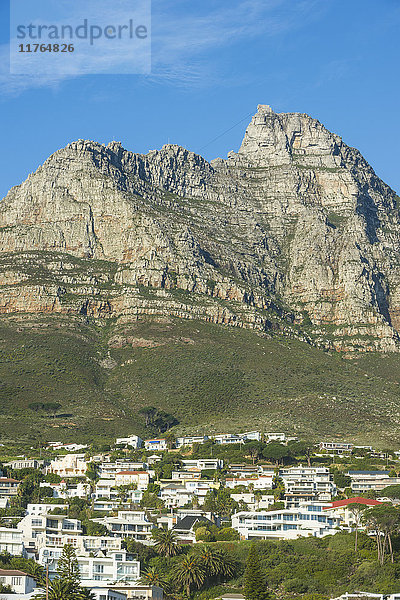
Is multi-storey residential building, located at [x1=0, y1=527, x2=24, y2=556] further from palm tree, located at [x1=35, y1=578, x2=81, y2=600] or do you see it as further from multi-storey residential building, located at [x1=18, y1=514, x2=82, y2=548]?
palm tree, located at [x1=35, y1=578, x2=81, y2=600]

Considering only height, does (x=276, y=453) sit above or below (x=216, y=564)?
above

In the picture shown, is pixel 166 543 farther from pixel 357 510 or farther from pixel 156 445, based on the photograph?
pixel 156 445

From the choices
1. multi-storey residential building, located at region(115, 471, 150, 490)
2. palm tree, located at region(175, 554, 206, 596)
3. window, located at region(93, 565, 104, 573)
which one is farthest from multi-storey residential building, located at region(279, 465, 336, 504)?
window, located at region(93, 565, 104, 573)

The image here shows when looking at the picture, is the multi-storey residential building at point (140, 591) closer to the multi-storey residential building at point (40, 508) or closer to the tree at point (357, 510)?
the multi-storey residential building at point (40, 508)

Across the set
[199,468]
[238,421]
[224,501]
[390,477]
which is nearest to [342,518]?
[224,501]

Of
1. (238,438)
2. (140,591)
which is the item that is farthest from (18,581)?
(238,438)

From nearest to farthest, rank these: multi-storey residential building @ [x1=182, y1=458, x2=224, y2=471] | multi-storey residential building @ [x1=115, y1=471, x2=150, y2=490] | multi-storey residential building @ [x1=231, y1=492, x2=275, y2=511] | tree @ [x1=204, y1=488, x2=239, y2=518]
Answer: tree @ [x1=204, y1=488, x2=239, y2=518]
multi-storey residential building @ [x1=231, y1=492, x2=275, y2=511]
multi-storey residential building @ [x1=115, y1=471, x2=150, y2=490]
multi-storey residential building @ [x1=182, y1=458, x2=224, y2=471]

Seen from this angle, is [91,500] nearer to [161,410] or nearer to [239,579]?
[239,579]
